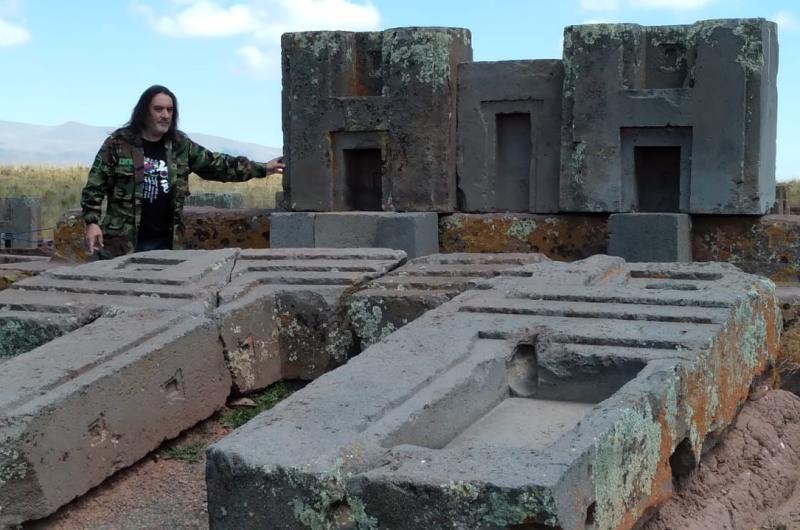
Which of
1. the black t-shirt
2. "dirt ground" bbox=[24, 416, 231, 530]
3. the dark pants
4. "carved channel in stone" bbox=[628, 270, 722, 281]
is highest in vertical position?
the black t-shirt

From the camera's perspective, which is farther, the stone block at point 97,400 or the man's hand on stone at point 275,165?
the man's hand on stone at point 275,165

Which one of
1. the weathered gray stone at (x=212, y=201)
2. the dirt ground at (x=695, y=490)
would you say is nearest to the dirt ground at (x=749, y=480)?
the dirt ground at (x=695, y=490)

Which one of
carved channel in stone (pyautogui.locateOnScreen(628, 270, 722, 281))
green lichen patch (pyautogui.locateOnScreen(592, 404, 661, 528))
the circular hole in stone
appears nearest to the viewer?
green lichen patch (pyautogui.locateOnScreen(592, 404, 661, 528))

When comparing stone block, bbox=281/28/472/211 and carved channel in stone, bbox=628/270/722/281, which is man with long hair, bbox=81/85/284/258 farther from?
carved channel in stone, bbox=628/270/722/281

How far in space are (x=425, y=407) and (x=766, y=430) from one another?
179cm

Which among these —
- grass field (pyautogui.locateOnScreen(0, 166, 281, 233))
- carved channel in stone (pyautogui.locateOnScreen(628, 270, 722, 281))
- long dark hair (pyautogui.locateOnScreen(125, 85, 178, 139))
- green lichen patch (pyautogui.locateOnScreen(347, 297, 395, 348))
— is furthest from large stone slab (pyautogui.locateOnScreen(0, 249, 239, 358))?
grass field (pyautogui.locateOnScreen(0, 166, 281, 233))

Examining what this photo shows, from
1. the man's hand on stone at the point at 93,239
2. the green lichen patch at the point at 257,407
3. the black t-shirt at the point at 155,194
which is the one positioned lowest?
the green lichen patch at the point at 257,407

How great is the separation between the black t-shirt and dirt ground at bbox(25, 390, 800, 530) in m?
2.06

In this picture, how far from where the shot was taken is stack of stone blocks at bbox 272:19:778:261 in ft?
21.2

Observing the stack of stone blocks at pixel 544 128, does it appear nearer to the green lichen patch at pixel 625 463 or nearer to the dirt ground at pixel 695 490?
the dirt ground at pixel 695 490

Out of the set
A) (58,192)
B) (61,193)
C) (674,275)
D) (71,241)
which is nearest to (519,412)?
(674,275)

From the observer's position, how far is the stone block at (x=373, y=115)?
6.99 metres

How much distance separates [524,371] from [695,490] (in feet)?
2.38

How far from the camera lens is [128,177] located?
20.8 feet
